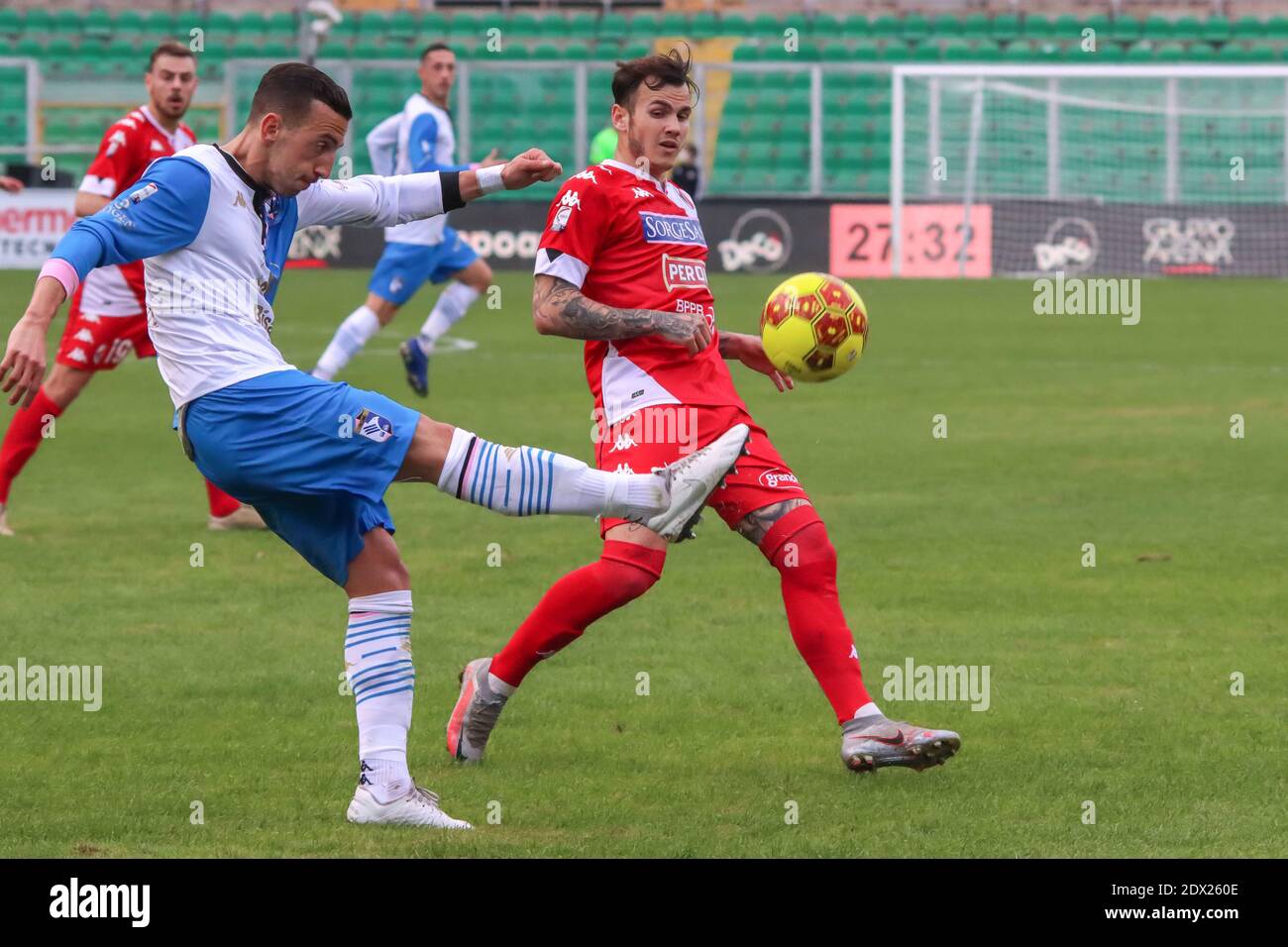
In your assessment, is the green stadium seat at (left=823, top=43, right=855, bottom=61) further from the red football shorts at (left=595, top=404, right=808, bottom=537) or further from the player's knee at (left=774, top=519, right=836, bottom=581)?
the player's knee at (left=774, top=519, right=836, bottom=581)

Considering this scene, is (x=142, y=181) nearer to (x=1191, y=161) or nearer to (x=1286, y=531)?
(x=1286, y=531)

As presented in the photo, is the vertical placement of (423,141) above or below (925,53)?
below

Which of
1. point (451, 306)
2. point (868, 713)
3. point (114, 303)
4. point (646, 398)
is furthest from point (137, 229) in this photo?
point (451, 306)

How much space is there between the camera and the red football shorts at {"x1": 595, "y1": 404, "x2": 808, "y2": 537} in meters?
5.60

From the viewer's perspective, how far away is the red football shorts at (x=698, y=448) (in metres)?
5.60

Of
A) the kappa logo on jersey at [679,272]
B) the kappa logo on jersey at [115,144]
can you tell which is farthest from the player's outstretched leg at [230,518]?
the kappa logo on jersey at [679,272]

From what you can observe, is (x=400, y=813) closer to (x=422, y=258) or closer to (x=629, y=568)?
(x=629, y=568)

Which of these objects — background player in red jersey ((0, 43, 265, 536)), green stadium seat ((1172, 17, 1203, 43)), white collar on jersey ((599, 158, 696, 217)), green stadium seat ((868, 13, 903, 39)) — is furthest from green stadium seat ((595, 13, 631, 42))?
white collar on jersey ((599, 158, 696, 217))

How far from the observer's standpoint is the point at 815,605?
5598 mm

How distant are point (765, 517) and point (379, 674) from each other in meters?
1.25

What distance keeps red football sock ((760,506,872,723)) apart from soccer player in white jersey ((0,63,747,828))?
0.53 meters

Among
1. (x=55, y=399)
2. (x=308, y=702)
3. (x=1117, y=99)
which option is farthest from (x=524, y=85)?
(x=308, y=702)

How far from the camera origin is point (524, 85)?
31969 millimetres

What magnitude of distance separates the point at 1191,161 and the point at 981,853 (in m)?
26.2
